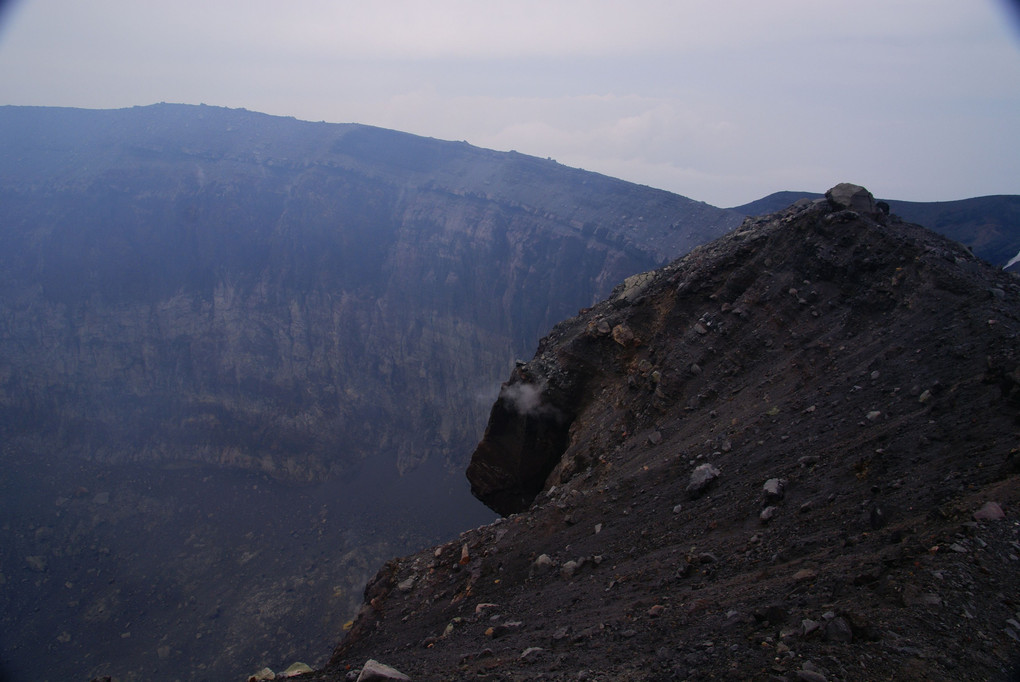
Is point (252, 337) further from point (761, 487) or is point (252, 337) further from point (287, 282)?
point (761, 487)

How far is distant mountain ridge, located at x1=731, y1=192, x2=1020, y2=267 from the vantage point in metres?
22.9

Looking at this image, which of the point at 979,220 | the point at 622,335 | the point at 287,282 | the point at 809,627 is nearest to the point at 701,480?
the point at 809,627

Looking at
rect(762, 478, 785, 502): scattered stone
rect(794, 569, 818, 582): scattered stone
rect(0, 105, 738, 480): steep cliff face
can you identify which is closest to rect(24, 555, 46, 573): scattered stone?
rect(0, 105, 738, 480): steep cliff face

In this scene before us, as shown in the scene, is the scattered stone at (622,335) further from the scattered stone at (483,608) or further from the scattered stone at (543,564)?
the scattered stone at (483,608)

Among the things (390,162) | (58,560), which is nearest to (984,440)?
(58,560)

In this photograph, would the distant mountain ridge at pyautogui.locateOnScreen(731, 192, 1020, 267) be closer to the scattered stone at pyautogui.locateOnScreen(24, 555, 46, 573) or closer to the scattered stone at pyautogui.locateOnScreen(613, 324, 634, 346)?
the scattered stone at pyautogui.locateOnScreen(613, 324, 634, 346)

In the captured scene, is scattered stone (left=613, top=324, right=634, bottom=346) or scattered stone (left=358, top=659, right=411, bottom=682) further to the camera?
scattered stone (left=613, top=324, right=634, bottom=346)

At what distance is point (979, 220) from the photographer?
24.4 m

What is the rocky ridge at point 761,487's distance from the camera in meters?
4.19

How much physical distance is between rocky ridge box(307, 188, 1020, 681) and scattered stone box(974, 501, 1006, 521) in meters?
0.01

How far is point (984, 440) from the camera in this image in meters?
5.73

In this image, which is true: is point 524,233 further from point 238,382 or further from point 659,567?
point 659,567

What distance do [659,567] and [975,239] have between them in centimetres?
2550

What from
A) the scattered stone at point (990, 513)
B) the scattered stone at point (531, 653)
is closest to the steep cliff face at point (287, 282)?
the scattered stone at point (990, 513)
